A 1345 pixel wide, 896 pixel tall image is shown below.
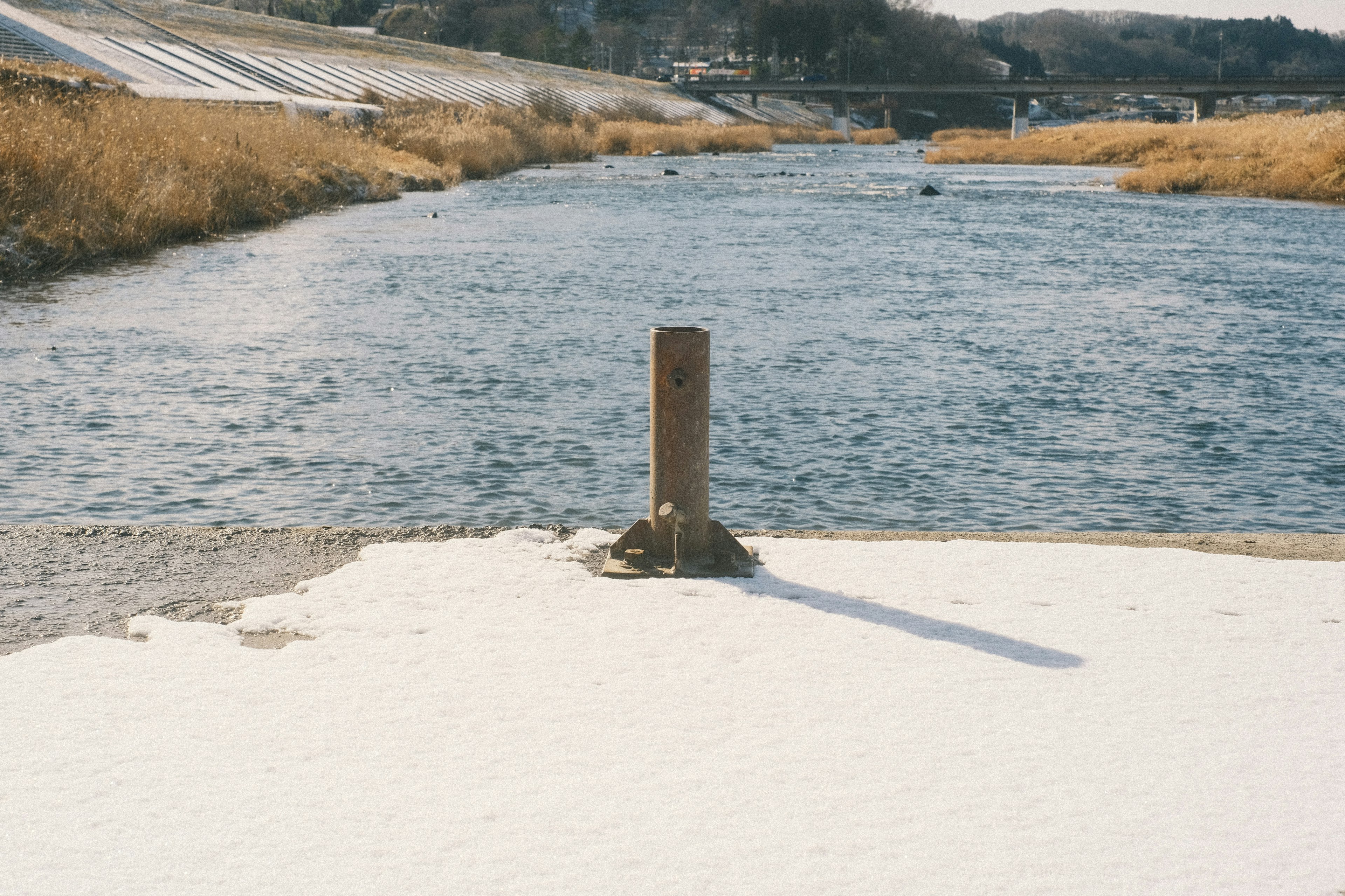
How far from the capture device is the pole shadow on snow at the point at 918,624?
13.9ft

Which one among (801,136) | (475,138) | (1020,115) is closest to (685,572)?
(475,138)

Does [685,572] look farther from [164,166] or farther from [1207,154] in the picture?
[1207,154]

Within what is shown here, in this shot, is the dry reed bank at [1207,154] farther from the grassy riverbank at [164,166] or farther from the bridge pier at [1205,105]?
the bridge pier at [1205,105]

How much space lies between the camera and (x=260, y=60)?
52.0m

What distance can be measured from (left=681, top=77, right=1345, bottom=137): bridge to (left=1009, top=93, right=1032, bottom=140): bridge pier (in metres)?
0.08

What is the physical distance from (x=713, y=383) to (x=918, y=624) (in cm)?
569

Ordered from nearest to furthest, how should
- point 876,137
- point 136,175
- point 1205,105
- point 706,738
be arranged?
1. point 706,738
2. point 136,175
3. point 1205,105
4. point 876,137

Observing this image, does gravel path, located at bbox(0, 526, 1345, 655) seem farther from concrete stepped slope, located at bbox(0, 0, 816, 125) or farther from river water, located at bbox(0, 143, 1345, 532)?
concrete stepped slope, located at bbox(0, 0, 816, 125)

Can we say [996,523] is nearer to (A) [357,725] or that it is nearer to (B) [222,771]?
(A) [357,725]

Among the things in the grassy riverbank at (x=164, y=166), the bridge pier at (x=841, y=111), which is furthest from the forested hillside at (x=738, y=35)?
the grassy riverbank at (x=164, y=166)

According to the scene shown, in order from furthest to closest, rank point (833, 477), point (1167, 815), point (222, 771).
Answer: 1. point (833, 477)
2. point (222, 771)
3. point (1167, 815)

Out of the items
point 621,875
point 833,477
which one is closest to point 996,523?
point 833,477

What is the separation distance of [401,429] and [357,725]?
16.5ft

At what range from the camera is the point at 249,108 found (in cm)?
3334
